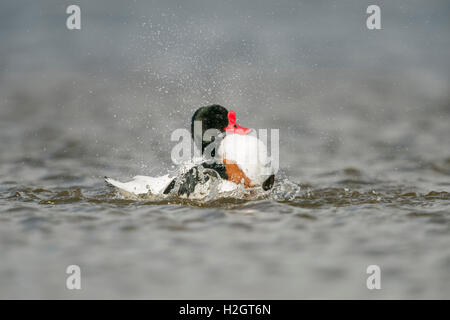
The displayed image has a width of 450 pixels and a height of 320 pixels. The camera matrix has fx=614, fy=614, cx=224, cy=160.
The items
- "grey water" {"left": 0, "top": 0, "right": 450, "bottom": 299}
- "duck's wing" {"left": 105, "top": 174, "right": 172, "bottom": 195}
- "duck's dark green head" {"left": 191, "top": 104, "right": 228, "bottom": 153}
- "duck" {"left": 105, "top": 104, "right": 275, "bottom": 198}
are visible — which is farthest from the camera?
"duck's wing" {"left": 105, "top": 174, "right": 172, "bottom": 195}

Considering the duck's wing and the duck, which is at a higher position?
the duck

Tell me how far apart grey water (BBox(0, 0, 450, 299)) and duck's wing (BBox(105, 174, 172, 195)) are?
152 millimetres

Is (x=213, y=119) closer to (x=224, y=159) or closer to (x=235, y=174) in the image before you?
(x=224, y=159)

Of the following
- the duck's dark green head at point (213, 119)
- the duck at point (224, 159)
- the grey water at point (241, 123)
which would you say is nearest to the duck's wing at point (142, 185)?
the duck at point (224, 159)

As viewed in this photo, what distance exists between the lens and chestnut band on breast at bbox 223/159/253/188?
5352mm

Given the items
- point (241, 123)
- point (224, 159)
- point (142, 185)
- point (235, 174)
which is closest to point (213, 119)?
point (224, 159)

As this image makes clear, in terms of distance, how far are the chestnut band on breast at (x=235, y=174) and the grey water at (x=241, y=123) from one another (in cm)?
21

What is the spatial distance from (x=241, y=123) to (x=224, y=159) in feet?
14.9

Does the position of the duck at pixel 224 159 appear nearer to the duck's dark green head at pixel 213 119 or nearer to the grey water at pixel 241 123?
the duck's dark green head at pixel 213 119

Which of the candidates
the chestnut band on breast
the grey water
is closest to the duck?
the chestnut band on breast

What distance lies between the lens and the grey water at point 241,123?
13.5ft

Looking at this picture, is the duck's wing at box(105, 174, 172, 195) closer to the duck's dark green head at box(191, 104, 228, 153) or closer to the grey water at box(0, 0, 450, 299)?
the grey water at box(0, 0, 450, 299)

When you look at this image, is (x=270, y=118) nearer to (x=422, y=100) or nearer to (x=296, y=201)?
(x=422, y=100)

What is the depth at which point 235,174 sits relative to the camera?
5.42 m
